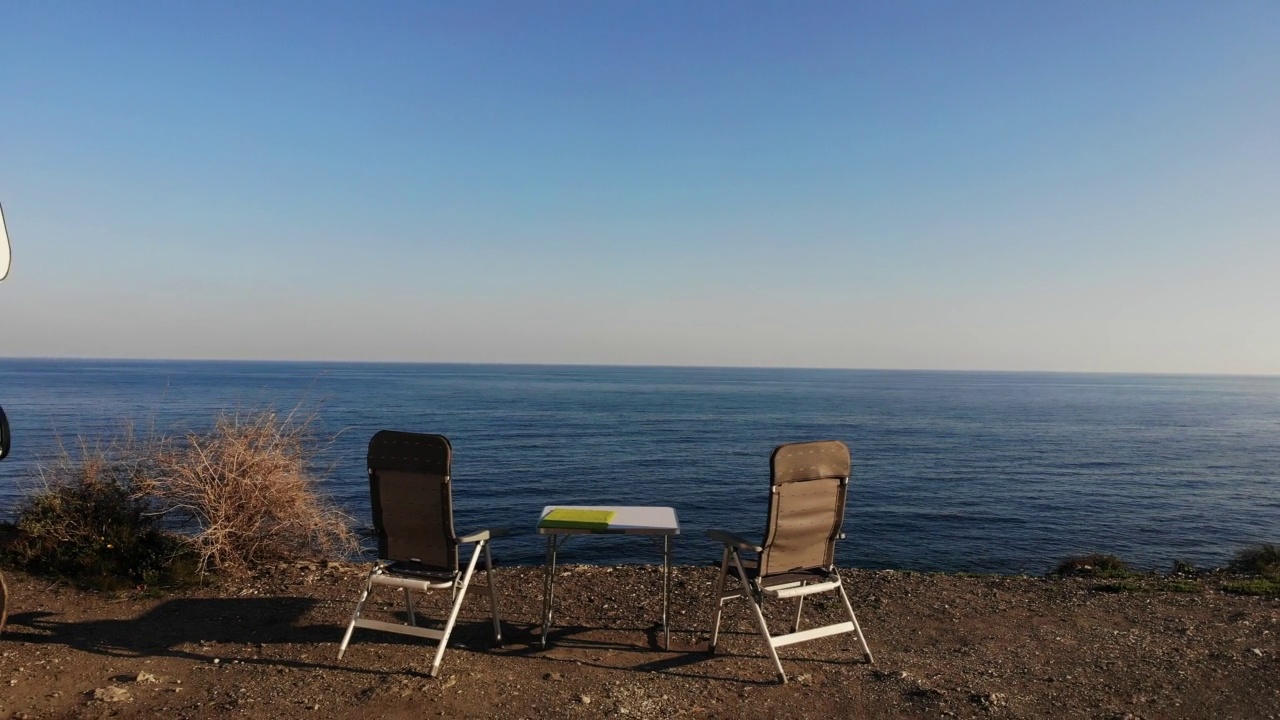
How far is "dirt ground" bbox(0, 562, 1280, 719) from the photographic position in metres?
4.24

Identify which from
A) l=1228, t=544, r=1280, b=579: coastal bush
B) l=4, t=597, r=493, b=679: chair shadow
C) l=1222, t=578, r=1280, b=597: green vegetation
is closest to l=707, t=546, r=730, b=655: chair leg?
l=4, t=597, r=493, b=679: chair shadow

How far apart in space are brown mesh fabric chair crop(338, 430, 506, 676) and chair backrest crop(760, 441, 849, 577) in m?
2.05

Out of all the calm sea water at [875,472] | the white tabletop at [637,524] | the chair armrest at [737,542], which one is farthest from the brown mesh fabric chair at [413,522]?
the calm sea water at [875,472]

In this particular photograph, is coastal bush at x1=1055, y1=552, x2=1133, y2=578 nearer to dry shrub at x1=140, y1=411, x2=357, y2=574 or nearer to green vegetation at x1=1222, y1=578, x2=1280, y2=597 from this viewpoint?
green vegetation at x1=1222, y1=578, x2=1280, y2=597

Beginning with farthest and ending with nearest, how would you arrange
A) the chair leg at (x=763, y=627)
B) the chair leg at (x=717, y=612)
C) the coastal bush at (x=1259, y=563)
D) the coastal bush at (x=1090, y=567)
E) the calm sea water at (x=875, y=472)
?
the calm sea water at (x=875, y=472) → the coastal bush at (x=1090, y=567) → the coastal bush at (x=1259, y=563) → the chair leg at (x=717, y=612) → the chair leg at (x=763, y=627)

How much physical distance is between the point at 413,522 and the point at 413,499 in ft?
0.57

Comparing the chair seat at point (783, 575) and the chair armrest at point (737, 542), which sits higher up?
the chair armrest at point (737, 542)

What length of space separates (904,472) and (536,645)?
31310 mm

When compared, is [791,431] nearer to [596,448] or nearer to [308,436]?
[596,448]

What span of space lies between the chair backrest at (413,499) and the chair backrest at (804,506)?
222cm

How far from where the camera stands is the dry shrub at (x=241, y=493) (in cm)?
712

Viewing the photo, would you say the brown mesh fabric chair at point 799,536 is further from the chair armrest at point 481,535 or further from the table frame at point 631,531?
the chair armrest at point 481,535

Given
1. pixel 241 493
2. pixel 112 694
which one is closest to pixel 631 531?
pixel 112 694

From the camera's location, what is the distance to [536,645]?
209 inches
